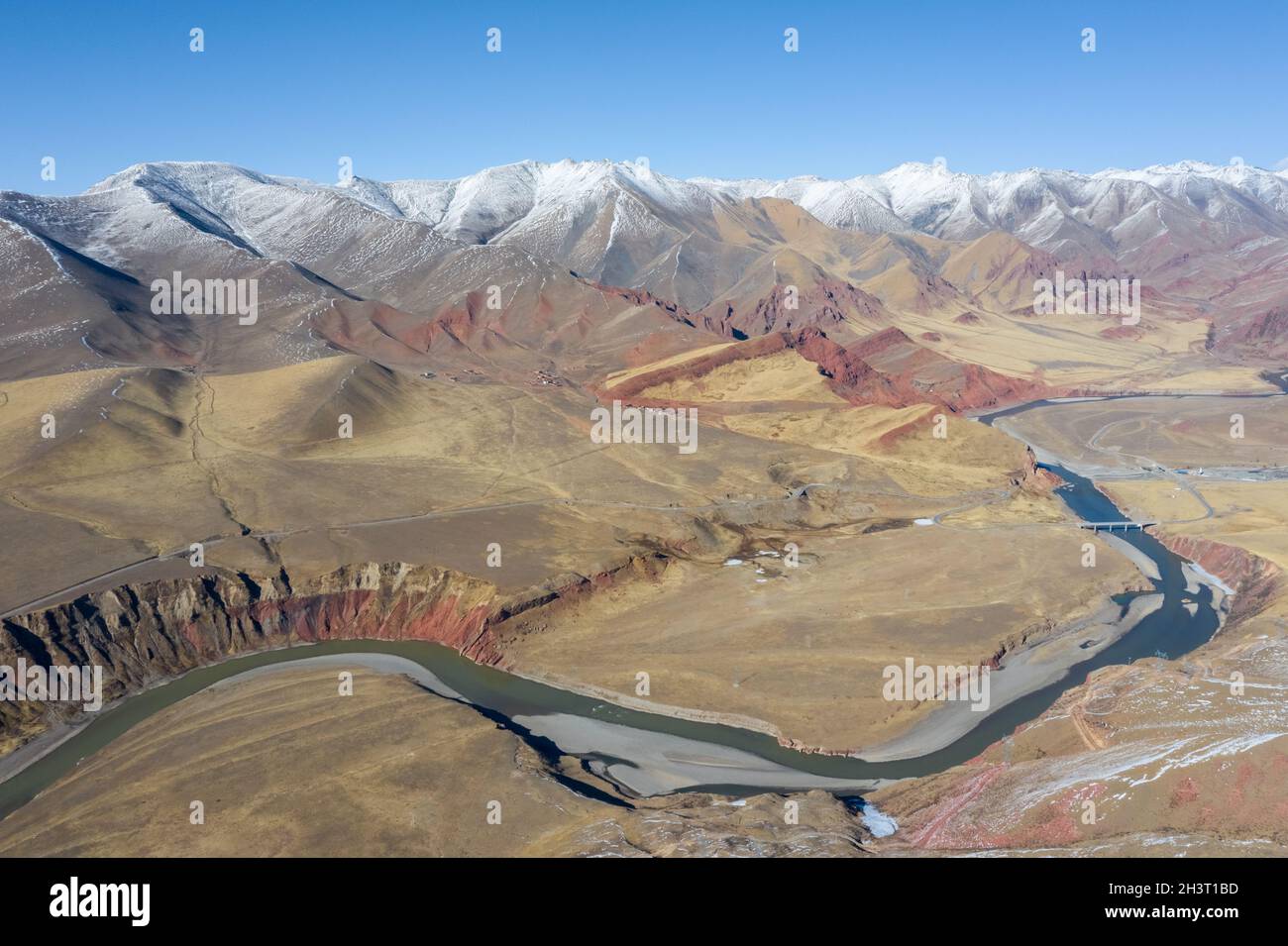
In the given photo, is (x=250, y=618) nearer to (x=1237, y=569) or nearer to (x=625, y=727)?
(x=625, y=727)

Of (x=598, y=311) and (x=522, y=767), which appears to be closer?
(x=522, y=767)

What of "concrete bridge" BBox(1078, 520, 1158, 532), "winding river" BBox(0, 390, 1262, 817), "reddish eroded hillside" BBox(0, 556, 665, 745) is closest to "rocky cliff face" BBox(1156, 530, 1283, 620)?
"concrete bridge" BBox(1078, 520, 1158, 532)

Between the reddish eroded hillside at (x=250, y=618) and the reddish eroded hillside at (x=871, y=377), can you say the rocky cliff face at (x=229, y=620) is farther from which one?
the reddish eroded hillside at (x=871, y=377)

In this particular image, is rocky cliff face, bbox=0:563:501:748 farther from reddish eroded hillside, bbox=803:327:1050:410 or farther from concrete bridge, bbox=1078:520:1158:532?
reddish eroded hillside, bbox=803:327:1050:410

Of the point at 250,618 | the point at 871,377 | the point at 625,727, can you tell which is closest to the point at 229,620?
the point at 250,618

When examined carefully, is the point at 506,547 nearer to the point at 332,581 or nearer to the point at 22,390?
the point at 332,581

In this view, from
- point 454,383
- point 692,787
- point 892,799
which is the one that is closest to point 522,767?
point 692,787
